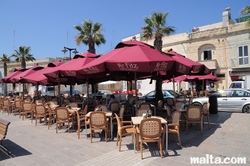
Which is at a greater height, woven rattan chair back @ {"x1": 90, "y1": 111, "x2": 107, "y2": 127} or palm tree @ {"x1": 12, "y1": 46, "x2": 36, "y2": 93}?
palm tree @ {"x1": 12, "y1": 46, "x2": 36, "y2": 93}

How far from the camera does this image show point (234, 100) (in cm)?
1168

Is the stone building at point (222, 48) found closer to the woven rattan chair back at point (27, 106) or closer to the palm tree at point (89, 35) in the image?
the palm tree at point (89, 35)

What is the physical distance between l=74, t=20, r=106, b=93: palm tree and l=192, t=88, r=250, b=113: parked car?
11.4 m

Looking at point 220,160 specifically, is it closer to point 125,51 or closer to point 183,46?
point 125,51

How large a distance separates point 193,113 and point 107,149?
130 inches

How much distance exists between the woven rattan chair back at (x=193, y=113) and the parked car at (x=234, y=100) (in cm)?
459

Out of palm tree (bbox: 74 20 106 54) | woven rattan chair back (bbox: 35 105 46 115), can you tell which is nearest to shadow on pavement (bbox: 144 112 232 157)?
woven rattan chair back (bbox: 35 105 46 115)

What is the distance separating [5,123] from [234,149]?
5829 mm

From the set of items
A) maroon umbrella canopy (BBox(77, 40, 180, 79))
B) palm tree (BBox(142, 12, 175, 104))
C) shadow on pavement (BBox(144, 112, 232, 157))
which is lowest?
shadow on pavement (BBox(144, 112, 232, 157))

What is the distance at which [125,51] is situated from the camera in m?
6.18

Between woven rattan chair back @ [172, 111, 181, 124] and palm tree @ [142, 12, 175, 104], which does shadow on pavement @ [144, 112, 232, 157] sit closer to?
woven rattan chair back @ [172, 111, 181, 124]

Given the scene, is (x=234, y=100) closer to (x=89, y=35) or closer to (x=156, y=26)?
(x=156, y=26)

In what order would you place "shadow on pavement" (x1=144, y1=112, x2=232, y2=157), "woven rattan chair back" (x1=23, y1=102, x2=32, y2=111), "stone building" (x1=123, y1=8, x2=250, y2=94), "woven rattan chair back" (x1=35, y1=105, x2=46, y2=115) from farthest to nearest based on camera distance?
1. "stone building" (x1=123, y1=8, x2=250, y2=94)
2. "woven rattan chair back" (x1=23, y1=102, x2=32, y2=111)
3. "woven rattan chair back" (x1=35, y1=105, x2=46, y2=115)
4. "shadow on pavement" (x1=144, y1=112, x2=232, y2=157)

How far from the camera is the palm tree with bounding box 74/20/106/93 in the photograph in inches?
755
